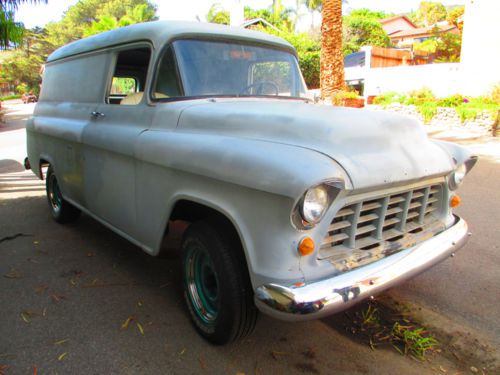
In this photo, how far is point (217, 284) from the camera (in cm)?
248

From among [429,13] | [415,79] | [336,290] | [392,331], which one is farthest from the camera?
[429,13]

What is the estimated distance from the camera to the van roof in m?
3.26

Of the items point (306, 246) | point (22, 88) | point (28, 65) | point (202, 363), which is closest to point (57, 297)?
point (202, 363)

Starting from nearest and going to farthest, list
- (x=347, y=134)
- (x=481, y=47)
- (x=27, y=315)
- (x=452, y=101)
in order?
1. (x=347, y=134)
2. (x=27, y=315)
3. (x=452, y=101)
4. (x=481, y=47)

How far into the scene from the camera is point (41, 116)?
5129 millimetres

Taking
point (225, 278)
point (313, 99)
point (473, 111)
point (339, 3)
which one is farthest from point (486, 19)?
point (225, 278)

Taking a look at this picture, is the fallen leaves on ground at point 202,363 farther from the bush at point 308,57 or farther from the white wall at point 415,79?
the bush at point 308,57

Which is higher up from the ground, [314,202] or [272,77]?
[272,77]

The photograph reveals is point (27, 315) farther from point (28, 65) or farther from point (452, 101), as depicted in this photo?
point (28, 65)

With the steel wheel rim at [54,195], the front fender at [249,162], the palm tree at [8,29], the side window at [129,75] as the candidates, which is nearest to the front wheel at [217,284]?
the front fender at [249,162]

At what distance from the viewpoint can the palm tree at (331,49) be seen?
433 inches

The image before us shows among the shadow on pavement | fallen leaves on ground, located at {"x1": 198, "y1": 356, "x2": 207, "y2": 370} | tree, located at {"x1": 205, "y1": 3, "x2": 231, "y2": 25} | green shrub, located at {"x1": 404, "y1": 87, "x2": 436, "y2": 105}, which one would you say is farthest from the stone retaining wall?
tree, located at {"x1": 205, "y1": 3, "x2": 231, "y2": 25}

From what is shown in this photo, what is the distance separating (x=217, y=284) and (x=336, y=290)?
29.6 inches

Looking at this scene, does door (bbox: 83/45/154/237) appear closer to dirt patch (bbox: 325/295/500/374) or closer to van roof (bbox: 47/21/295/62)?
van roof (bbox: 47/21/295/62)
